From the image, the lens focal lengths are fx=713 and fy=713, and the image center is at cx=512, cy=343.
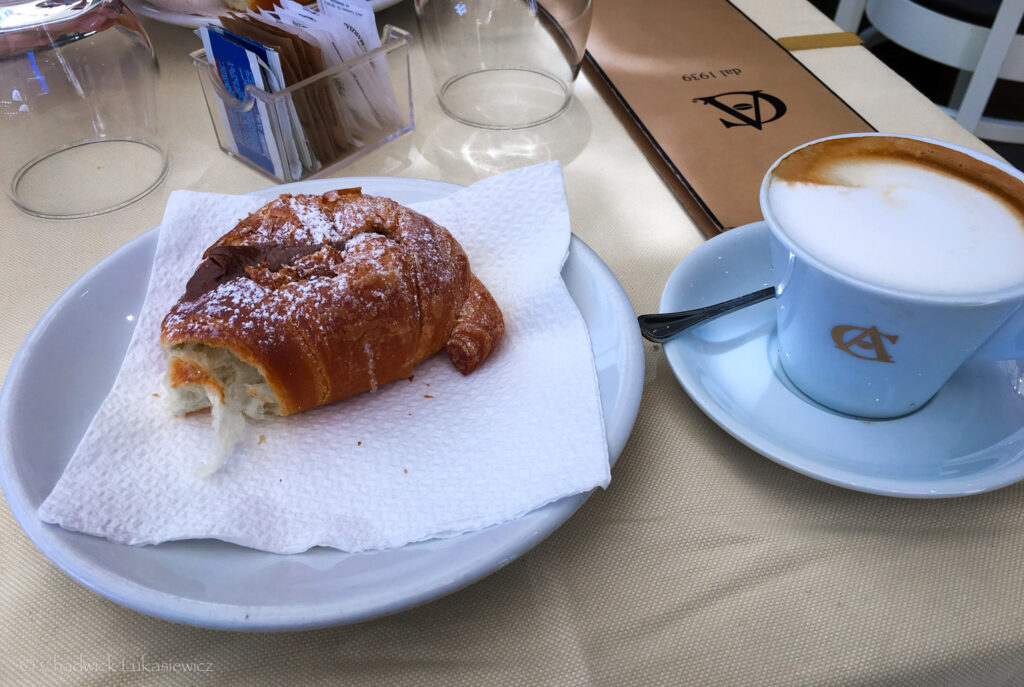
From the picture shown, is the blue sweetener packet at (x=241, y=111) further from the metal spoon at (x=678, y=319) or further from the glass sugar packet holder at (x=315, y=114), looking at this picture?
the metal spoon at (x=678, y=319)

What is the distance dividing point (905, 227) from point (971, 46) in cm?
137

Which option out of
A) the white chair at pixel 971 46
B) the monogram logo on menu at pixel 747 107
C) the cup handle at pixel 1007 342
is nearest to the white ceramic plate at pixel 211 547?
the cup handle at pixel 1007 342

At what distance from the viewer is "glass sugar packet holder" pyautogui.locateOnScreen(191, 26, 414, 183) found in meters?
0.83

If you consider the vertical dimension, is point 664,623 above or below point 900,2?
above

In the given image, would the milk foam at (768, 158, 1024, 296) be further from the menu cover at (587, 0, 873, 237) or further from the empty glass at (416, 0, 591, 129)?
the empty glass at (416, 0, 591, 129)

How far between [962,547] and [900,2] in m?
1.58

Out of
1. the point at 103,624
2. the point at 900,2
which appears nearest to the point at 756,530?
the point at 103,624

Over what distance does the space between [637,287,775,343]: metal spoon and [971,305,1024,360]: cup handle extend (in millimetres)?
181

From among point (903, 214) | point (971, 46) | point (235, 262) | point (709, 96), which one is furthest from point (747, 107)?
point (971, 46)

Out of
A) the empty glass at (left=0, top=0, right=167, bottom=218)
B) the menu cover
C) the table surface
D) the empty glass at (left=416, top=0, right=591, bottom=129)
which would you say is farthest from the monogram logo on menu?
the empty glass at (left=0, top=0, right=167, bottom=218)

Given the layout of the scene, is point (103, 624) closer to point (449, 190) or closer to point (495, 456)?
point (495, 456)

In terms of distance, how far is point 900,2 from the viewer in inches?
64.7

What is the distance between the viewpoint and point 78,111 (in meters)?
0.95

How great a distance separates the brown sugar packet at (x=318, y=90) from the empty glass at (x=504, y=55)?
0.62 feet
